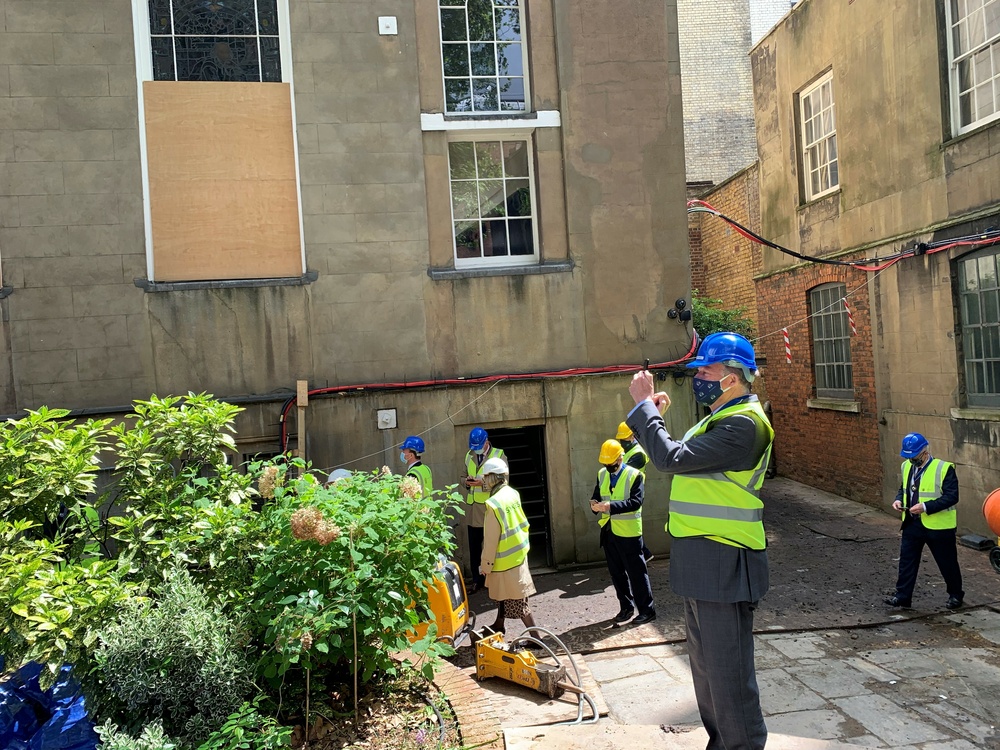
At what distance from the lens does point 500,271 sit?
32.1 feet

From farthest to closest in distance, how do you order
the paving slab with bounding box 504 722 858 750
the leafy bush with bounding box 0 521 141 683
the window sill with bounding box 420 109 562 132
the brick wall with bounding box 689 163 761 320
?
the brick wall with bounding box 689 163 761 320 → the window sill with bounding box 420 109 562 132 → the paving slab with bounding box 504 722 858 750 → the leafy bush with bounding box 0 521 141 683

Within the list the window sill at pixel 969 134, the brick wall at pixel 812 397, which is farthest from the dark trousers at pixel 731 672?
the brick wall at pixel 812 397

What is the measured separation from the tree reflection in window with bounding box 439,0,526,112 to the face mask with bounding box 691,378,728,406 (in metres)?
6.87

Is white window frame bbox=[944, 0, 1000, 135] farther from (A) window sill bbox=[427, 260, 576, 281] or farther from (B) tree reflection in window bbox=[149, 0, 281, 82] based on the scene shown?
(B) tree reflection in window bbox=[149, 0, 281, 82]

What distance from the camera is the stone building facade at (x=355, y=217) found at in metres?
8.89

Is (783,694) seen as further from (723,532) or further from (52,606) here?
(52,606)

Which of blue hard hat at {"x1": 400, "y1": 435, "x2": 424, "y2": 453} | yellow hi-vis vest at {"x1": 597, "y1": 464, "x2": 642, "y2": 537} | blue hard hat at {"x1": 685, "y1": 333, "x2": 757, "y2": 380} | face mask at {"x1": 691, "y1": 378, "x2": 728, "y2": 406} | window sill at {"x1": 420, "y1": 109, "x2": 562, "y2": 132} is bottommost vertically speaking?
yellow hi-vis vest at {"x1": 597, "y1": 464, "x2": 642, "y2": 537}

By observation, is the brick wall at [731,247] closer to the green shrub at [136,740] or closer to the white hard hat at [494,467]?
the white hard hat at [494,467]

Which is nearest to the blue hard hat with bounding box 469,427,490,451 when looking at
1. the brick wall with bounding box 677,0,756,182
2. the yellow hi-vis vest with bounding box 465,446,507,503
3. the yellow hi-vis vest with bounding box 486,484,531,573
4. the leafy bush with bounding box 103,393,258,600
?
the yellow hi-vis vest with bounding box 465,446,507,503

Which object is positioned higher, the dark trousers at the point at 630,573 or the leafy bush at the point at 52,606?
the leafy bush at the point at 52,606

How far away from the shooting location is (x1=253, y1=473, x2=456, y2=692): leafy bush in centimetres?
421

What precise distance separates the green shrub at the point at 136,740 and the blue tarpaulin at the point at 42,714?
1.19 ft

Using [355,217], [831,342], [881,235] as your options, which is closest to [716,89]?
[831,342]

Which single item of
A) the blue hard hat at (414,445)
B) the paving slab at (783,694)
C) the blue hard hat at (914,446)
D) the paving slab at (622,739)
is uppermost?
the blue hard hat at (414,445)
